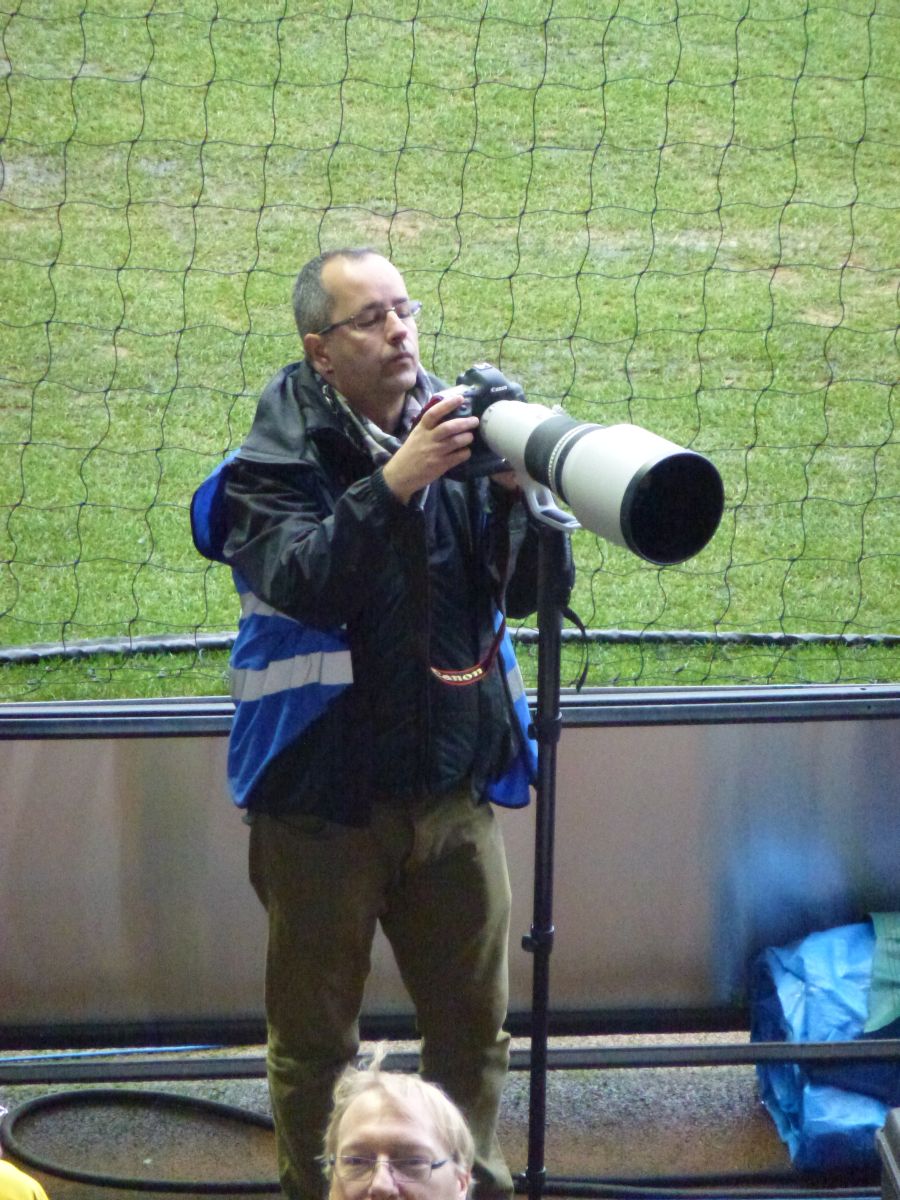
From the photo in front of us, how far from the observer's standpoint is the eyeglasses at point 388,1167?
2051 mm

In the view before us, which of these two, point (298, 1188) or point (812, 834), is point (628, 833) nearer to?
point (812, 834)

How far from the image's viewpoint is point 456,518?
2602 mm

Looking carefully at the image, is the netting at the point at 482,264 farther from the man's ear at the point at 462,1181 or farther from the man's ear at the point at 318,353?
the man's ear at the point at 462,1181

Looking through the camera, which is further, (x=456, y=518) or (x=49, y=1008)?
(x=49, y=1008)

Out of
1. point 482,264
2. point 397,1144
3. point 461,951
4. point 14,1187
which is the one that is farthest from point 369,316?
point 482,264

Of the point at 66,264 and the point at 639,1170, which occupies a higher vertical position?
the point at 66,264

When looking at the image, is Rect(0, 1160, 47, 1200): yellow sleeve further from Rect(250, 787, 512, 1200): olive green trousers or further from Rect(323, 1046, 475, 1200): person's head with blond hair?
Rect(250, 787, 512, 1200): olive green trousers

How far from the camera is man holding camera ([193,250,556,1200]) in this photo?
2441 millimetres

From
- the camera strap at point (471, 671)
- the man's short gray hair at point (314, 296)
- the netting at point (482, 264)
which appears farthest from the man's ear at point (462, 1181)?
the netting at point (482, 264)

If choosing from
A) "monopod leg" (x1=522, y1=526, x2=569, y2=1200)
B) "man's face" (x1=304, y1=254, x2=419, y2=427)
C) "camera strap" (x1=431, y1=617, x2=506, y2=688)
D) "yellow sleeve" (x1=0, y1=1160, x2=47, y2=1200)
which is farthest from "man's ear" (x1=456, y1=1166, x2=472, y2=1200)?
"man's face" (x1=304, y1=254, x2=419, y2=427)

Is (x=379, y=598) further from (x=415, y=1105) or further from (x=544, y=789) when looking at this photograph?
(x=415, y=1105)

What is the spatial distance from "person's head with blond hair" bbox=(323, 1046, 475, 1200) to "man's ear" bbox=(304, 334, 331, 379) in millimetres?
1108

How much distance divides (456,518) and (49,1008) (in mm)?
1612

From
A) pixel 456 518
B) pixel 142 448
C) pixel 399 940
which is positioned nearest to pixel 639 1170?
pixel 399 940
